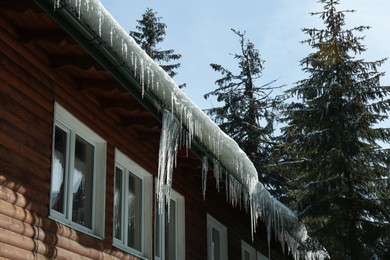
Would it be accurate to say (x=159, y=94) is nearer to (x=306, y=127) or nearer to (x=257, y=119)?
(x=306, y=127)

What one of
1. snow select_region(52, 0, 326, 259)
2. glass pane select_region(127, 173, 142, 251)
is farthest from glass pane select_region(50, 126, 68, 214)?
glass pane select_region(127, 173, 142, 251)

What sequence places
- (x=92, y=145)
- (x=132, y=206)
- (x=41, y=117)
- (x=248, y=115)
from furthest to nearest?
(x=248, y=115), (x=132, y=206), (x=92, y=145), (x=41, y=117)

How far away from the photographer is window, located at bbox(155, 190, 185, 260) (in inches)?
396

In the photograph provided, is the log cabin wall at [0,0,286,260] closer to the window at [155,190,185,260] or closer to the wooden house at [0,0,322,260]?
the wooden house at [0,0,322,260]

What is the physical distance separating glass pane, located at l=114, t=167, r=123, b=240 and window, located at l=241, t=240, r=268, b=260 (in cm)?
587

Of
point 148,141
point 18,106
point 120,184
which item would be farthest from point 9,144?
point 148,141

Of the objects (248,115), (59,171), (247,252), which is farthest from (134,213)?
(248,115)

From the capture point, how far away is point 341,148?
1285cm

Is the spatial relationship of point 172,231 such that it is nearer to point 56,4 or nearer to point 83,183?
point 83,183

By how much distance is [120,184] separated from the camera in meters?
9.05

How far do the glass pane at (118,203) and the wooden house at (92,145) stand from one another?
0.6 inches

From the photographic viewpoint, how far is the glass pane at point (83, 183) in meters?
7.88

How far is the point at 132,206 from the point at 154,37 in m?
21.9

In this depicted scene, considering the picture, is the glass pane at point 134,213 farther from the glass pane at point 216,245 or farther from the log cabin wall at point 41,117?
the glass pane at point 216,245
